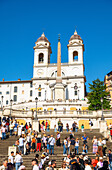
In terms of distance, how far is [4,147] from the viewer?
795 inches

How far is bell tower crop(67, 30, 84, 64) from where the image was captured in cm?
8069

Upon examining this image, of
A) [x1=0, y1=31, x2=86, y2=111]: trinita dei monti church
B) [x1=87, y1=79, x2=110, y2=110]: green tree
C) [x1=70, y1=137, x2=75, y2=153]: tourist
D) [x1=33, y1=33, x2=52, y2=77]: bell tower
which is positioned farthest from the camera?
[x1=33, y1=33, x2=52, y2=77]: bell tower

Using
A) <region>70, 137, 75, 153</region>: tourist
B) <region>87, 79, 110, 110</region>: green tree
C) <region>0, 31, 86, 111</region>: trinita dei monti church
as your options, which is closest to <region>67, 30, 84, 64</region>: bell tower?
<region>0, 31, 86, 111</region>: trinita dei monti church

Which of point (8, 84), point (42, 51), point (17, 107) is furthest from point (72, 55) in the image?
point (17, 107)

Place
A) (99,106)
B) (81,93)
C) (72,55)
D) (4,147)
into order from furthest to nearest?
1. (72,55)
2. (81,93)
3. (99,106)
4. (4,147)

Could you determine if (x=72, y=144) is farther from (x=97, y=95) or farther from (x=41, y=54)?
(x=41, y=54)

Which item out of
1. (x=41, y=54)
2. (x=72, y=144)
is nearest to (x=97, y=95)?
(x=72, y=144)

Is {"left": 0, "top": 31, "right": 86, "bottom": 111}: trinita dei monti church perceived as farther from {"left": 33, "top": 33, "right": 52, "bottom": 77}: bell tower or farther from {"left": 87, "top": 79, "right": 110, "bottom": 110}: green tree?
{"left": 87, "top": 79, "right": 110, "bottom": 110}: green tree

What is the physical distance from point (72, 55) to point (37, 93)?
722 inches

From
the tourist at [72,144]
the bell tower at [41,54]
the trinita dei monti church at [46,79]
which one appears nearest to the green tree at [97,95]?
the trinita dei monti church at [46,79]

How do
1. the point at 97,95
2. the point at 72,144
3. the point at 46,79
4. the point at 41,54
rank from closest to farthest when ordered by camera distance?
the point at 72,144 → the point at 97,95 → the point at 46,79 → the point at 41,54

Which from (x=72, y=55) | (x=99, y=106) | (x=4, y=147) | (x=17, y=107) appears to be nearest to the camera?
(x=4, y=147)

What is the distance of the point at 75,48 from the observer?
82250 mm

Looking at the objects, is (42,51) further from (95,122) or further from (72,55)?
(95,122)
